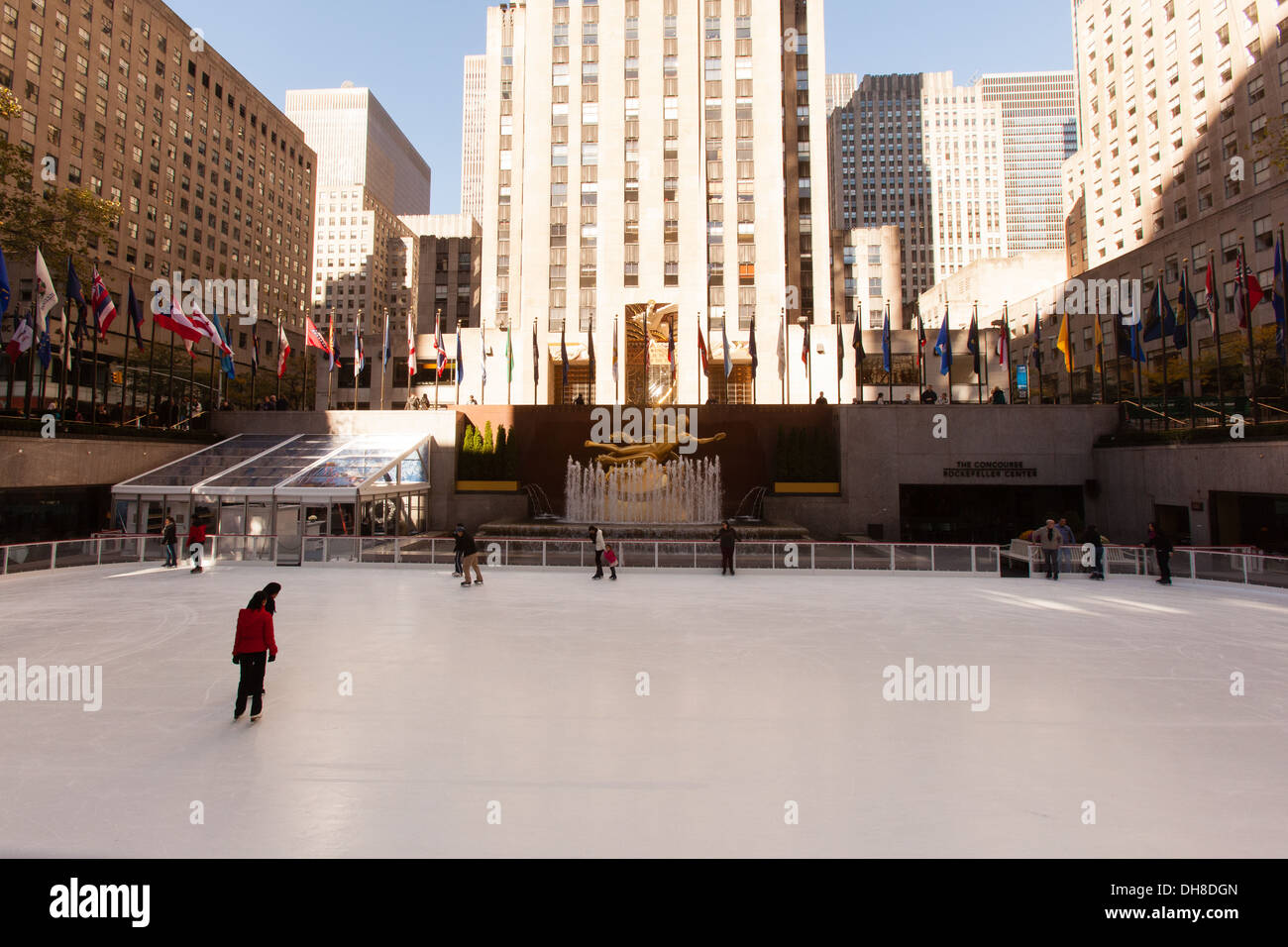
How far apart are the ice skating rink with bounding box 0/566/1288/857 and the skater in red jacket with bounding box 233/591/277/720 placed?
0.33 metres

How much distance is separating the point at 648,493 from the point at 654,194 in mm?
30481

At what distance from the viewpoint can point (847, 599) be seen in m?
15.2

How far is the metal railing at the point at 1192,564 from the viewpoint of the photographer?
16250mm

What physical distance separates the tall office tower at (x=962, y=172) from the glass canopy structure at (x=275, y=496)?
137 metres

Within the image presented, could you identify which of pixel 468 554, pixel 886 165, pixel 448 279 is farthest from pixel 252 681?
pixel 886 165

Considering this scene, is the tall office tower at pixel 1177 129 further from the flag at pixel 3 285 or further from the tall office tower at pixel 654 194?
the flag at pixel 3 285

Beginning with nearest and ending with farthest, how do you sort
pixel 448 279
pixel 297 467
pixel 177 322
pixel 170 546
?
pixel 170 546 → pixel 177 322 → pixel 297 467 → pixel 448 279

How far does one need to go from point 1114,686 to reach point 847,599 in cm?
661

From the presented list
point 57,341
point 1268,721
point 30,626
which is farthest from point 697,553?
point 57,341

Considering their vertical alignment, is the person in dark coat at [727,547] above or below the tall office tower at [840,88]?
below

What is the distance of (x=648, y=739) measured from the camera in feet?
22.9

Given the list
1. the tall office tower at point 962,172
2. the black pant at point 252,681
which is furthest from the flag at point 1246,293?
the tall office tower at point 962,172

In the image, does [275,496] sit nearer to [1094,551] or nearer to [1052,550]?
[1052,550]

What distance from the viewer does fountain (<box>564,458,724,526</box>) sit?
2916cm
